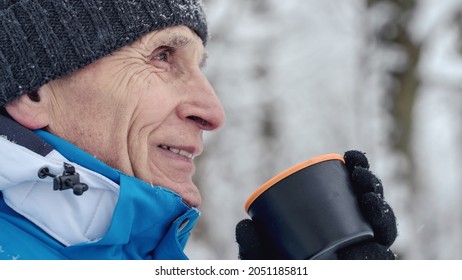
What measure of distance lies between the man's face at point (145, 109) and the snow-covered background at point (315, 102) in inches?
275

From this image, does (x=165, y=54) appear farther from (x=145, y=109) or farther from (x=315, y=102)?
(x=315, y=102)

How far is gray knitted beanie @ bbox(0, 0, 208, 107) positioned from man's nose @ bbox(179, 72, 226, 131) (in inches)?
11.7

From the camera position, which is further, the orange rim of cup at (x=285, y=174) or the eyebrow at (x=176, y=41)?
the eyebrow at (x=176, y=41)

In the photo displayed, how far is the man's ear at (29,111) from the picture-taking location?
2139 mm

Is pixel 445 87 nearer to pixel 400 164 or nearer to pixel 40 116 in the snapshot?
→ pixel 400 164

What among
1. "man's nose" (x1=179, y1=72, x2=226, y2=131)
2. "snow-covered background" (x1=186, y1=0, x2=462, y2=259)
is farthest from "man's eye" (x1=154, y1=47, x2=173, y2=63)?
"snow-covered background" (x1=186, y1=0, x2=462, y2=259)

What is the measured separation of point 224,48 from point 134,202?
1172 cm

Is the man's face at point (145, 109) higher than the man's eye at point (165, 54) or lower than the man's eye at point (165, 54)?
lower

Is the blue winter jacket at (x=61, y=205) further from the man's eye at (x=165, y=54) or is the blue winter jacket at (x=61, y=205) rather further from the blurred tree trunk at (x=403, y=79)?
the blurred tree trunk at (x=403, y=79)

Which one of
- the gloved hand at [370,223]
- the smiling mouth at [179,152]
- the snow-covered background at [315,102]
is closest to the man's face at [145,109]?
the smiling mouth at [179,152]

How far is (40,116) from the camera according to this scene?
2160mm

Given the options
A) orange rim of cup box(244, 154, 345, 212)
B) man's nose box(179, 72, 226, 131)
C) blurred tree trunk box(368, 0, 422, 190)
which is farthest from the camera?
blurred tree trunk box(368, 0, 422, 190)

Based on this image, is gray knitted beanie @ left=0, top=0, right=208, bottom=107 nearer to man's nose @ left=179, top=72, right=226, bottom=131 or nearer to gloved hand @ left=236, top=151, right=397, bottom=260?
man's nose @ left=179, top=72, right=226, bottom=131

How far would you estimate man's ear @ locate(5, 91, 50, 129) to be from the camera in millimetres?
2139
